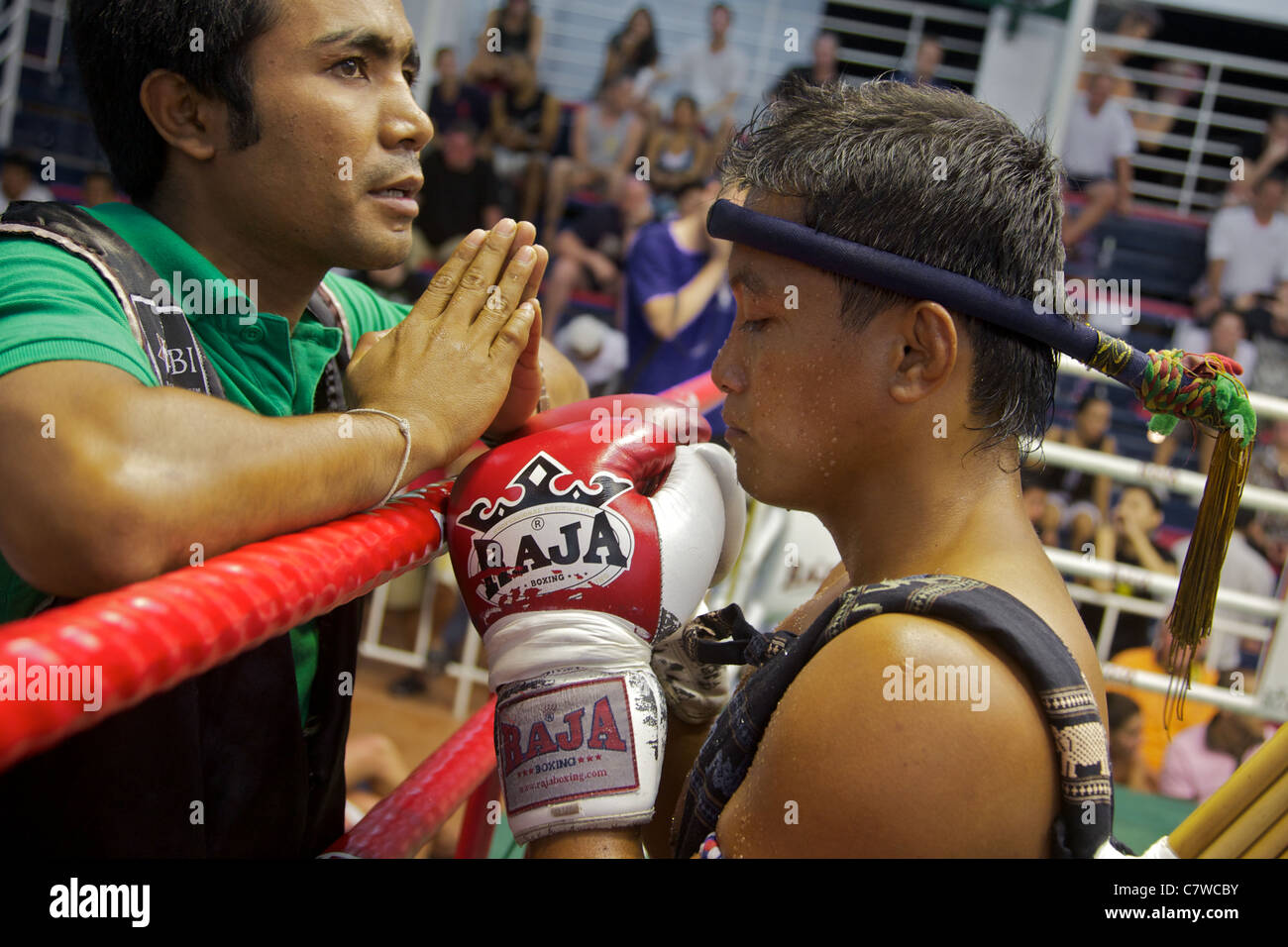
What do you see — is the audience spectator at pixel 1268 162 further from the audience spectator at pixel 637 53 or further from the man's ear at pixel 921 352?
the man's ear at pixel 921 352

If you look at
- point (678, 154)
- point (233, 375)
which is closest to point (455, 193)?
point (678, 154)

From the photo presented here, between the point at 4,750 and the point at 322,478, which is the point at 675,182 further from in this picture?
the point at 4,750

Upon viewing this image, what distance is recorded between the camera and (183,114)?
4.87 ft

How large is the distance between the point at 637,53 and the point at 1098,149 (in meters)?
3.49

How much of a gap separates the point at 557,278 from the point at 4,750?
652cm

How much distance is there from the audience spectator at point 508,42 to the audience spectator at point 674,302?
162 inches

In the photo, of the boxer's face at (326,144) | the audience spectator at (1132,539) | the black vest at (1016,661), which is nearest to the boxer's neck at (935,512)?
the black vest at (1016,661)

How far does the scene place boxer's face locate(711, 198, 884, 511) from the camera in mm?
1209

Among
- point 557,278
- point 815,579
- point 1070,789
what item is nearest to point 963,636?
point 1070,789

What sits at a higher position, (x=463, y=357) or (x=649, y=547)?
(x=463, y=357)

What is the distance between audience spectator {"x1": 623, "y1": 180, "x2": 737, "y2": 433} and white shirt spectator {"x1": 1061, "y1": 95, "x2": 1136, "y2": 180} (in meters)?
4.34

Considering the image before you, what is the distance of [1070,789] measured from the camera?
3.27 feet

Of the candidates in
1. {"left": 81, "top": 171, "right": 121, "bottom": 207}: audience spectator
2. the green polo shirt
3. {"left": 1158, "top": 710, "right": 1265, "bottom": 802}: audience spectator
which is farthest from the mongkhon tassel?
{"left": 81, "top": 171, "right": 121, "bottom": 207}: audience spectator
